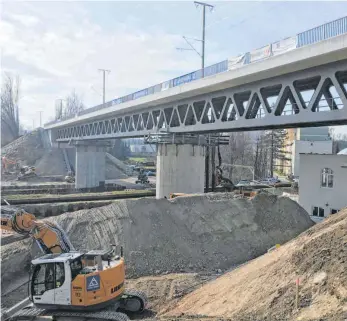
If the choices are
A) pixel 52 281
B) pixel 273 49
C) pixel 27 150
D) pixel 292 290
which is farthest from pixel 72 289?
pixel 27 150

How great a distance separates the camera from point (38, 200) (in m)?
30.3

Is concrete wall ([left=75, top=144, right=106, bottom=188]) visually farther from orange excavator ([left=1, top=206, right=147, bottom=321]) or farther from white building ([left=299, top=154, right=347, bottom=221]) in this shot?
orange excavator ([left=1, top=206, right=147, bottom=321])

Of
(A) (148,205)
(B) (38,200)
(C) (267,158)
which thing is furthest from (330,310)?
(C) (267,158)

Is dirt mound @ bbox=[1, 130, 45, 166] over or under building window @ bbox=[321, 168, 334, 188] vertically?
over

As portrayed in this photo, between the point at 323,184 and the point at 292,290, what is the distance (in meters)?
19.1

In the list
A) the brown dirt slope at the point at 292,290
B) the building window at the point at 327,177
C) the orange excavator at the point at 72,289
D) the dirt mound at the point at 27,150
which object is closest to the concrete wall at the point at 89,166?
the dirt mound at the point at 27,150

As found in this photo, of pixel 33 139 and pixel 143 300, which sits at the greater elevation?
pixel 33 139

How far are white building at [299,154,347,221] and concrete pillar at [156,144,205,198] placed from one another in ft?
26.2

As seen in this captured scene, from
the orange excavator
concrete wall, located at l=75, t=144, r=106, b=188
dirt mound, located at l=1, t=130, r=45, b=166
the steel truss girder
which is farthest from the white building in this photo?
dirt mound, located at l=1, t=130, r=45, b=166

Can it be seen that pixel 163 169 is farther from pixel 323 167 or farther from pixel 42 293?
pixel 42 293

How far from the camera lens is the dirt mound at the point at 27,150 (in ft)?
246

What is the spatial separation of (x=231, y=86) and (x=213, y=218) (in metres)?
7.56

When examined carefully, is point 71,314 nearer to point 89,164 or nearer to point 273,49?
point 273,49

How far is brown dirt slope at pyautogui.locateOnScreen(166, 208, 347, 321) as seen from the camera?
7801 millimetres
